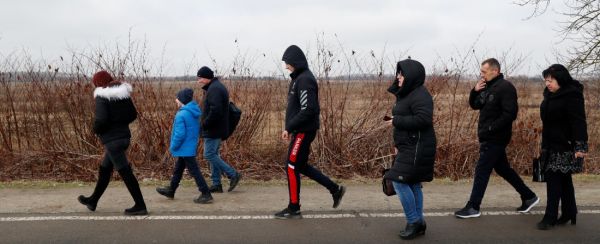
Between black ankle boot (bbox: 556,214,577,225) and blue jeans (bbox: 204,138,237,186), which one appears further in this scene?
blue jeans (bbox: 204,138,237,186)

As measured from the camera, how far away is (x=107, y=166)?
5.88 metres

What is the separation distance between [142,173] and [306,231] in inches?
162

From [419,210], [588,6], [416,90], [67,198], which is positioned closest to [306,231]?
[419,210]

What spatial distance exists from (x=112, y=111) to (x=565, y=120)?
14.1ft

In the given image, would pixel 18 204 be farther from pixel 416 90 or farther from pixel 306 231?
pixel 416 90

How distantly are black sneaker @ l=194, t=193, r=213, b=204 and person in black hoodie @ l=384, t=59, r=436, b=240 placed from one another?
90.9 inches

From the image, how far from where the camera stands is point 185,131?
20.7 ft

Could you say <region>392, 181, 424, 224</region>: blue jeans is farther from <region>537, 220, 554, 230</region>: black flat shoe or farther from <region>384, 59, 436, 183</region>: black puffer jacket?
<region>537, 220, 554, 230</region>: black flat shoe

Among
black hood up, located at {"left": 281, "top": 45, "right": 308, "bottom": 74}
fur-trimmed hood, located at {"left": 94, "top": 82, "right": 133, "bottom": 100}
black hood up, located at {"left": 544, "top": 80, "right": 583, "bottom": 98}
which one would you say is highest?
black hood up, located at {"left": 281, "top": 45, "right": 308, "bottom": 74}

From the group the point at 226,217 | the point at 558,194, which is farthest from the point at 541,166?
the point at 226,217

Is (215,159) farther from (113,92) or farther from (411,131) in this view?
(411,131)

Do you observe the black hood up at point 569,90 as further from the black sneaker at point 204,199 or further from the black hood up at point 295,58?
the black sneaker at point 204,199

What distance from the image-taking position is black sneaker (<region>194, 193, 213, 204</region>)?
6.32 metres

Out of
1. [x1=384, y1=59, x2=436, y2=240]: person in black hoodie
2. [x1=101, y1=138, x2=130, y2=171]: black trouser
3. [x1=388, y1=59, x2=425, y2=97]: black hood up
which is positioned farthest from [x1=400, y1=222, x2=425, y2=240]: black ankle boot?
[x1=101, y1=138, x2=130, y2=171]: black trouser
